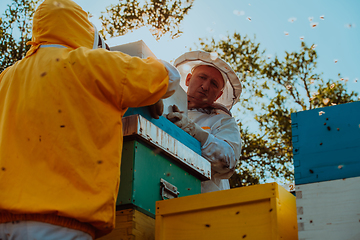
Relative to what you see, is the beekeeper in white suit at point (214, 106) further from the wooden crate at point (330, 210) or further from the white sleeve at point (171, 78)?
the wooden crate at point (330, 210)

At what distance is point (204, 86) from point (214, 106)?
0.85 feet

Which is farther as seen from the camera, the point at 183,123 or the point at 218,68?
the point at 218,68

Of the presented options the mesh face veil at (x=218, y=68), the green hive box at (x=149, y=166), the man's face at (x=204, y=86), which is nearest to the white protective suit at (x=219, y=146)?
the man's face at (x=204, y=86)

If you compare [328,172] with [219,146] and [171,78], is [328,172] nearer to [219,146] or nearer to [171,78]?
[171,78]

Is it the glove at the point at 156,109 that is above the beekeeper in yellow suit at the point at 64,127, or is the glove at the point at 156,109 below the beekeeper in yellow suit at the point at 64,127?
above

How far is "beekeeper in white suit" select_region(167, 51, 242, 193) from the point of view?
4.07m

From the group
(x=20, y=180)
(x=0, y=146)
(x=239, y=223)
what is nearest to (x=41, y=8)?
(x=0, y=146)

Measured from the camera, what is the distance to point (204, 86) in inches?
204

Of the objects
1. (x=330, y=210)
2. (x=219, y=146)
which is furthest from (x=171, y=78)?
(x=219, y=146)

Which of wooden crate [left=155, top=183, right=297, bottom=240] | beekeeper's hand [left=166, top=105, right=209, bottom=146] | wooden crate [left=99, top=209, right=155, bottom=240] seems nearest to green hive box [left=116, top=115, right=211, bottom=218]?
wooden crate [left=99, top=209, right=155, bottom=240]

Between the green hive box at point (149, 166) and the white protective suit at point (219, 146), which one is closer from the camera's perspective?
the green hive box at point (149, 166)

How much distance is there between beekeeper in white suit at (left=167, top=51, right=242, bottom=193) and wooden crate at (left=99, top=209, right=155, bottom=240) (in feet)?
4.41

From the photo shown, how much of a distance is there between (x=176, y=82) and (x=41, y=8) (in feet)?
2.76

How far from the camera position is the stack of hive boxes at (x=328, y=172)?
83.0 inches
